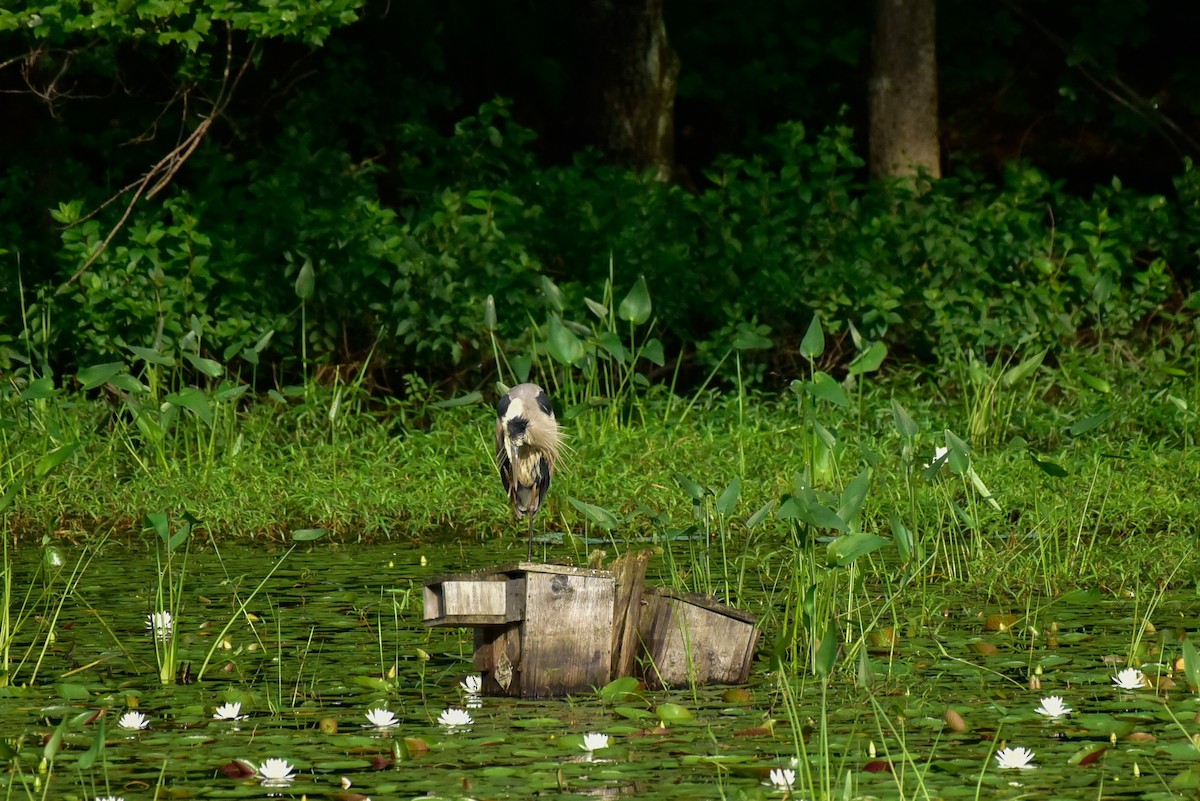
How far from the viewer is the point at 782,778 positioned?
3516 millimetres

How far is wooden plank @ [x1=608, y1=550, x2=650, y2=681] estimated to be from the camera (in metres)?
4.49

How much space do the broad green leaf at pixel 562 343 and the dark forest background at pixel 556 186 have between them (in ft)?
1.63

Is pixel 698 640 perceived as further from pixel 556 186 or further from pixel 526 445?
pixel 556 186

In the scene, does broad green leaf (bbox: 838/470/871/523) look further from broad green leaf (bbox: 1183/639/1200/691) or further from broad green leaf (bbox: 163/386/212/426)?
broad green leaf (bbox: 163/386/212/426)

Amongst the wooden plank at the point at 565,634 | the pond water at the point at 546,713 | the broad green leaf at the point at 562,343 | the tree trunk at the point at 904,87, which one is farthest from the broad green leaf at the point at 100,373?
the tree trunk at the point at 904,87

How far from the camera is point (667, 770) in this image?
3734 millimetres

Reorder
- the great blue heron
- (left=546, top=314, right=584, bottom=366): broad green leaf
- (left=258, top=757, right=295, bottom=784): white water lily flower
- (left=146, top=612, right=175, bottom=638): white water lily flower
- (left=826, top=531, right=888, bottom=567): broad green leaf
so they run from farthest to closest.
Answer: (left=546, top=314, right=584, bottom=366): broad green leaf < the great blue heron < (left=146, top=612, right=175, bottom=638): white water lily flower < (left=826, top=531, right=888, bottom=567): broad green leaf < (left=258, top=757, right=295, bottom=784): white water lily flower

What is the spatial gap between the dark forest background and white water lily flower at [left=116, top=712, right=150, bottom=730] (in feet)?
11.5

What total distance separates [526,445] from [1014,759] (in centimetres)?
222

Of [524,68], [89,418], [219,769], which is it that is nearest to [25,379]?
[89,418]

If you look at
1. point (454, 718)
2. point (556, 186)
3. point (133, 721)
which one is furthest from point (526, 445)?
point (556, 186)

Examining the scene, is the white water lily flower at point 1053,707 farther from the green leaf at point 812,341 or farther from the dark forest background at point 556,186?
the dark forest background at point 556,186

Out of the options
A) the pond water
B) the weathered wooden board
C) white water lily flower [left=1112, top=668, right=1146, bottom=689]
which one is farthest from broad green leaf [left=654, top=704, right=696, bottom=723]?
white water lily flower [left=1112, top=668, right=1146, bottom=689]

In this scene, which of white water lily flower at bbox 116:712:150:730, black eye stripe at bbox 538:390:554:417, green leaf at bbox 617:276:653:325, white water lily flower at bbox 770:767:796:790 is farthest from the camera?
green leaf at bbox 617:276:653:325
